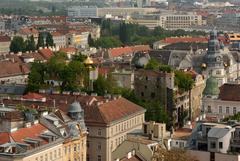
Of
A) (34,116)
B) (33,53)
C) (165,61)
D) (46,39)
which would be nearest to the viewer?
(34,116)

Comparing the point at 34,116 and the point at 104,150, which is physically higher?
the point at 34,116

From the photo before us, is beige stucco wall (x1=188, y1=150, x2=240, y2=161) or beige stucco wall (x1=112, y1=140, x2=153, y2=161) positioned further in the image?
beige stucco wall (x1=112, y1=140, x2=153, y2=161)

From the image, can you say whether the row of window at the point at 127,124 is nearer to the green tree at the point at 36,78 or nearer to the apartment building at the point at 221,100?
the apartment building at the point at 221,100

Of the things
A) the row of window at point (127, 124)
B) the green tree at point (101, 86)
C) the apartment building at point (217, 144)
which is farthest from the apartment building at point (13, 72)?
the apartment building at point (217, 144)

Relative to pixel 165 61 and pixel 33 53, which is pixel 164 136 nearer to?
pixel 165 61

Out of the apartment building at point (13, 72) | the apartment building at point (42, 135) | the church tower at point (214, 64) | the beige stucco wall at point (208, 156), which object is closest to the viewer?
the apartment building at point (42, 135)

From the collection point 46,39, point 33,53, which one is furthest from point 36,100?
point 46,39

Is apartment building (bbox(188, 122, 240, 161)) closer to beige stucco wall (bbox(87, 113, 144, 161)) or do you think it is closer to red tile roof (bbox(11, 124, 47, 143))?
beige stucco wall (bbox(87, 113, 144, 161))

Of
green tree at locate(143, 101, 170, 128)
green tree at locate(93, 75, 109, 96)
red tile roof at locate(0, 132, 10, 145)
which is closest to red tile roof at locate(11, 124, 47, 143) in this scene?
red tile roof at locate(0, 132, 10, 145)
